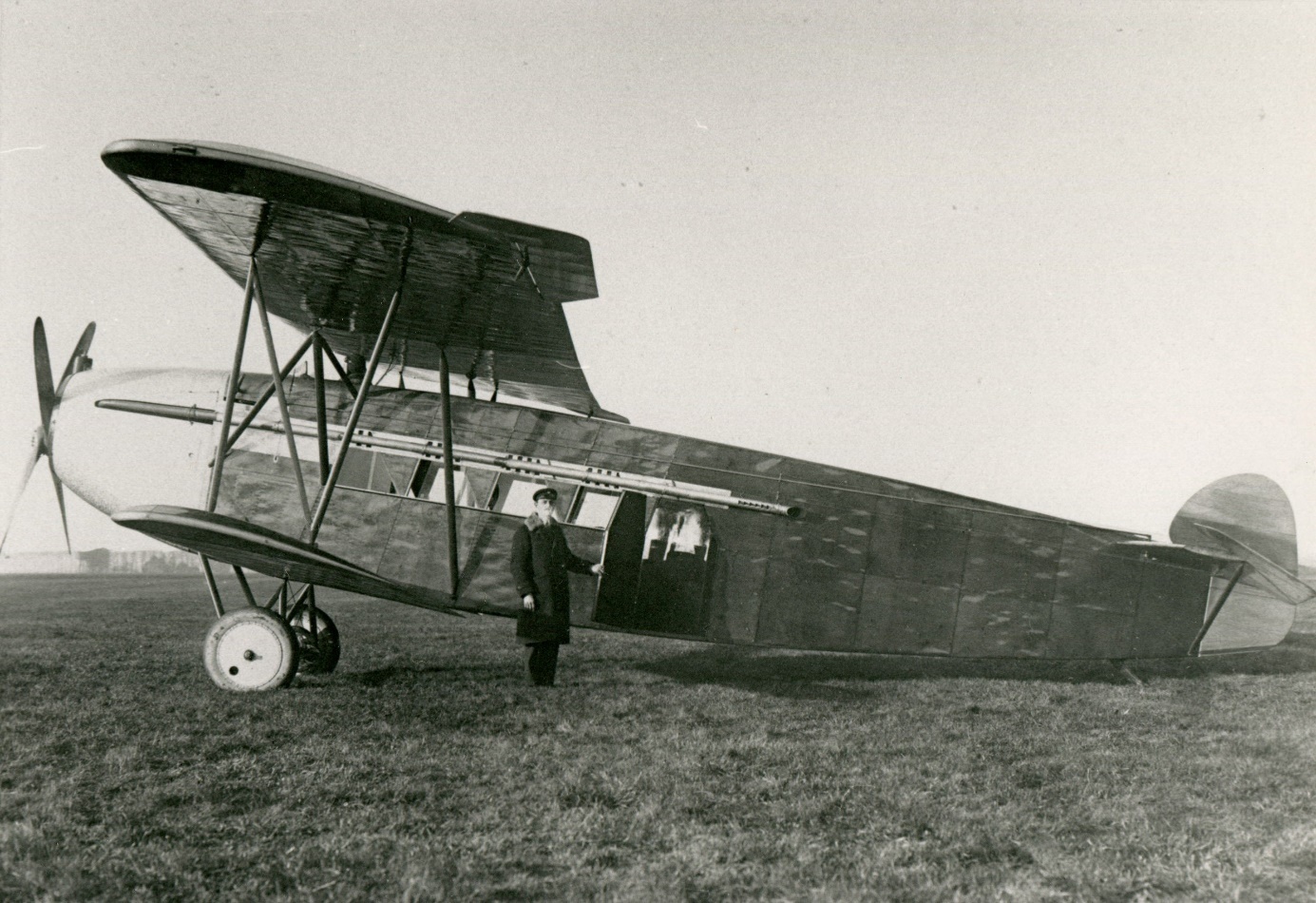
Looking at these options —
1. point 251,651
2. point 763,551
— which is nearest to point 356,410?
point 251,651

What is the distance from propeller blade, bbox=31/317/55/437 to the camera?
746cm

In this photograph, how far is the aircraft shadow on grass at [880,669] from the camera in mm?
7352

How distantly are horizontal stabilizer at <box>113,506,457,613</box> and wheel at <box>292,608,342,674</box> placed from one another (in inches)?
35.3

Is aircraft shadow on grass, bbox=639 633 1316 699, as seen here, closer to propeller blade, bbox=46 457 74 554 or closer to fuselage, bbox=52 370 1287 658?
fuselage, bbox=52 370 1287 658

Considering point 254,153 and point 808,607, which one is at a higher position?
point 254,153

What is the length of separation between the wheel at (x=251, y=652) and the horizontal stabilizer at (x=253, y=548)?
1.24ft

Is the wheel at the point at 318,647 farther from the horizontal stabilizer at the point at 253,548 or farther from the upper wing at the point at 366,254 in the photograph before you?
the upper wing at the point at 366,254

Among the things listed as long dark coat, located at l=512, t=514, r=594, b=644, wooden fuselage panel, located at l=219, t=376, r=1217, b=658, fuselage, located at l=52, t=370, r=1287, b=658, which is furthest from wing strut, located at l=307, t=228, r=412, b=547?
long dark coat, located at l=512, t=514, r=594, b=644

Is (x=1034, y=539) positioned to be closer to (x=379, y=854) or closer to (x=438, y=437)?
(x=438, y=437)

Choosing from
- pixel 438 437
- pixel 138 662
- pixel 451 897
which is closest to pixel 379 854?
pixel 451 897

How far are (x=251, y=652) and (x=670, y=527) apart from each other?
3.22 metres

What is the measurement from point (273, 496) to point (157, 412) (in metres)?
1.36

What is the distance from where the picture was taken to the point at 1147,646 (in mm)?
7512

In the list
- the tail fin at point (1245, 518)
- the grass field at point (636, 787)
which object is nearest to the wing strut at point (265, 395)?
the grass field at point (636, 787)
